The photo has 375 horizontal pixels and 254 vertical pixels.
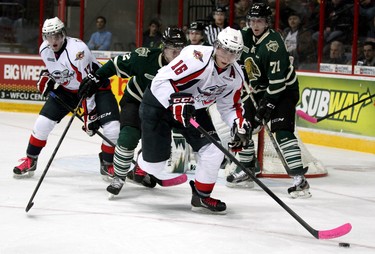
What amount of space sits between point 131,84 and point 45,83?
27.7 inches

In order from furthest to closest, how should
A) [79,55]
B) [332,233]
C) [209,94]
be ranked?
[79,55], [209,94], [332,233]

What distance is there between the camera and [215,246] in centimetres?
393

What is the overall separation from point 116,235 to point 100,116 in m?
1.69

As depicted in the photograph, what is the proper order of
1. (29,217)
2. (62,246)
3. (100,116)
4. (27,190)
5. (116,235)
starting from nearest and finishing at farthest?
(62,246), (116,235), (29,217), (27,190), (100,116)

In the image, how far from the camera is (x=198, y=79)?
4.51 m

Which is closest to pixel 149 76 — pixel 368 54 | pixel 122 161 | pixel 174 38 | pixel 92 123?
pixel 174 38

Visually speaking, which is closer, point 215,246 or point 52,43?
point 215,246

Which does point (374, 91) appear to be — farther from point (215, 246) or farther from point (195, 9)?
point (215, 246)

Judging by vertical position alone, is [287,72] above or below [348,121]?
above

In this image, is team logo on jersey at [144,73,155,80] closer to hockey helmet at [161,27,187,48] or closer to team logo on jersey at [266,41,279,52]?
hockey helmet at [161,27,187,48]

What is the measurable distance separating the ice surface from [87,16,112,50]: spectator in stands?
3.83 meters

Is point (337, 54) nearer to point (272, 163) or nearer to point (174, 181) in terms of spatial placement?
point (272, 163)

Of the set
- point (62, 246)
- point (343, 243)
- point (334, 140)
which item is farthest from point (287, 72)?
point (334, 140)

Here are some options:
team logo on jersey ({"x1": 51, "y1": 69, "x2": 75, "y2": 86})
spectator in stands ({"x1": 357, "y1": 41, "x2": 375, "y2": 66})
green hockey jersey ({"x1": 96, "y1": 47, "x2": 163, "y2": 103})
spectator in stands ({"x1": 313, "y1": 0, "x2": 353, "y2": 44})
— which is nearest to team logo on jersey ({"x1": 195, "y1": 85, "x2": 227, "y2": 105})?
green hockey jersey ({"x1": 96, "y1": 47, "x2": 163, "y2": 103})
